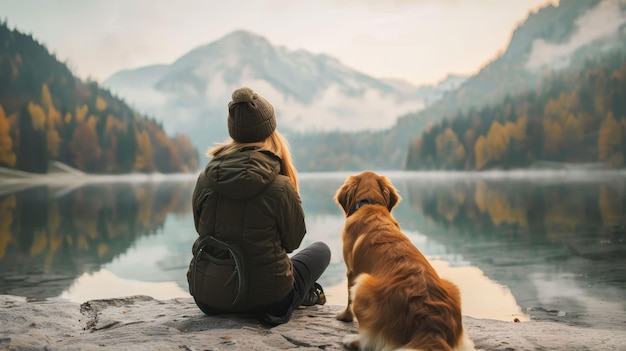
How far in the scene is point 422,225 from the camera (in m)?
13.1

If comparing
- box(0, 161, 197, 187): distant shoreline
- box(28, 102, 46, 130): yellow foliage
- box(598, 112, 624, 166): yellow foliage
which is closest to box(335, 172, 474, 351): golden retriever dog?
box(0, 161, 197, 187): distant shoreline

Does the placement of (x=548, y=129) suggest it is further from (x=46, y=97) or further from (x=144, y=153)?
(x=46, y=97)

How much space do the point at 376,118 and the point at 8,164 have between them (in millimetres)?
60754

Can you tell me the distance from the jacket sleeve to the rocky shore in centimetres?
52

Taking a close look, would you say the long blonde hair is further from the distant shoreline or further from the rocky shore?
the distant shoreline

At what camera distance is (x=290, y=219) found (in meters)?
3.16

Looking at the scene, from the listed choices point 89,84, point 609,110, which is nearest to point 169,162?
point 89,84

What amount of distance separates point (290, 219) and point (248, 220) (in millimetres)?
244

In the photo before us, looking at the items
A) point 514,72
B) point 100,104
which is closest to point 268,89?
point 514,72

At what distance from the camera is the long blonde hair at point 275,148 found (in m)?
3.25

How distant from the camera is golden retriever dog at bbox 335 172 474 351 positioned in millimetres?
2451

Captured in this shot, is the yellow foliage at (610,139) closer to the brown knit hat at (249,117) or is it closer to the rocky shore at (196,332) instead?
the rocky shore at (196,332)

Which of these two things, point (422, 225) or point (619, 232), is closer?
point (619, 232)

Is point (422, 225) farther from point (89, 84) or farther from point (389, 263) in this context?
point (89, 84)
